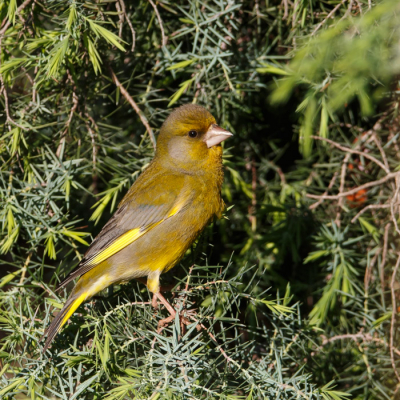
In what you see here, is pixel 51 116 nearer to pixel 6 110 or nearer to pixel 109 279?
pixel 6 110

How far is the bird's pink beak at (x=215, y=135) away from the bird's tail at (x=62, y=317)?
46.7 inches

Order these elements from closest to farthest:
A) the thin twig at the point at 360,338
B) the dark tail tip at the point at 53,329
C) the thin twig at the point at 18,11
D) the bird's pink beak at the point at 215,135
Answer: the dark tail tip at the point at 53,329 < the thin twig at the point at 18,11 < the thin twig at the point at 360,338 < the bird's pink beak at the point at 215,135

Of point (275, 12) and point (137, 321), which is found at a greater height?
point (275, 12)

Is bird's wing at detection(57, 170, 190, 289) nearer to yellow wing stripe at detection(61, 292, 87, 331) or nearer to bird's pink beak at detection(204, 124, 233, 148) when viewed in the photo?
Answer: bird's pink beak at detection(204, 124, 233, 148)

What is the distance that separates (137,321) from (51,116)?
1.31 metres

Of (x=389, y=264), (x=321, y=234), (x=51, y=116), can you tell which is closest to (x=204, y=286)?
(x=321, y=234)

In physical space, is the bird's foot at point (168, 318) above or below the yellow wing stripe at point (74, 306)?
below

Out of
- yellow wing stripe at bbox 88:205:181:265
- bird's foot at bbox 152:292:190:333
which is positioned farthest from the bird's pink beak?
bird's foot at bbox 152:292:190:333

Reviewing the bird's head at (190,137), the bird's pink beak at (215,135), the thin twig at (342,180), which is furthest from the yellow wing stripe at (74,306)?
the thin twig at (342,180)

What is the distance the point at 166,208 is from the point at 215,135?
54 centimetres

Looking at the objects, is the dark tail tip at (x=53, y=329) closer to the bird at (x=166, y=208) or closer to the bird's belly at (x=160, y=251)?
the bird at (x=166, y=208)

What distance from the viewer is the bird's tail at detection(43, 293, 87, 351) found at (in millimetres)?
2127

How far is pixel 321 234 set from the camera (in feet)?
9.52

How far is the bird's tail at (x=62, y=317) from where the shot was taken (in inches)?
83.7
